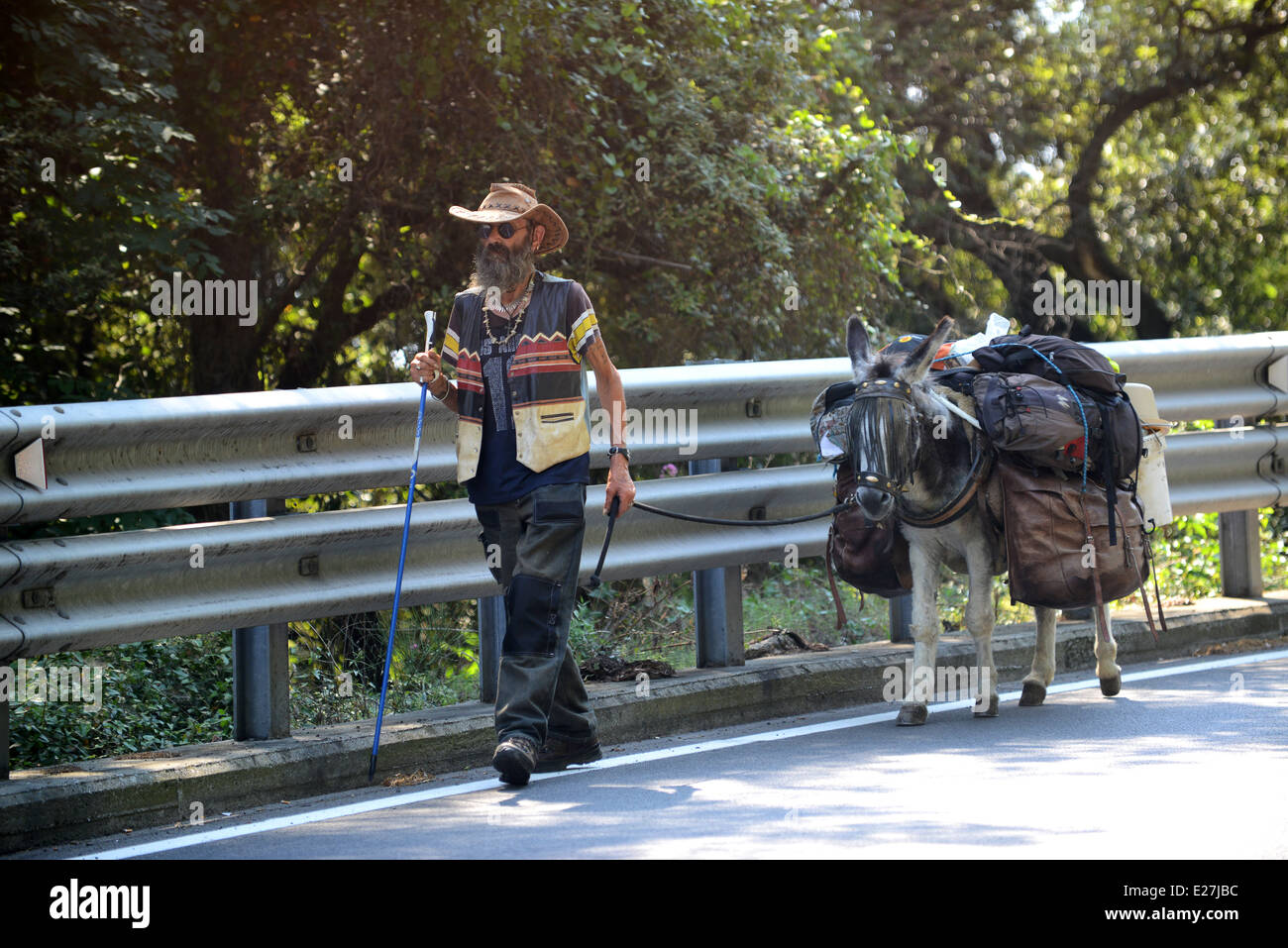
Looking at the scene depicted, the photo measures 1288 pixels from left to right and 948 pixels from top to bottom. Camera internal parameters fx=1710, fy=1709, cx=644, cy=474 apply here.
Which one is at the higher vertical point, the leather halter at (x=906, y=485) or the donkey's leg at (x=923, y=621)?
the leather halter at (x=906, y=485)

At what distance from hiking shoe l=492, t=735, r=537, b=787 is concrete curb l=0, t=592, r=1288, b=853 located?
40 cm

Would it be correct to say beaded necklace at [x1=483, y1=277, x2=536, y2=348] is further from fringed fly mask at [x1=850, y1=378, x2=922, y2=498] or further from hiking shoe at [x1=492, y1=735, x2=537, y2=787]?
hiking shoe at [x1=492, y1=735, x2=537, y2=787]

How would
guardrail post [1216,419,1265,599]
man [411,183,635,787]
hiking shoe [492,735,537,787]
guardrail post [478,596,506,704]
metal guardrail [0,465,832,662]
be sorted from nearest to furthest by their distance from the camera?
metal guardrail [0,465,832,662] < hiking shoe [492,735,537,787] < man [411,183,635,787] < guardrail post [478,596,506,704] < guardrail post [1216,419,1265,599]

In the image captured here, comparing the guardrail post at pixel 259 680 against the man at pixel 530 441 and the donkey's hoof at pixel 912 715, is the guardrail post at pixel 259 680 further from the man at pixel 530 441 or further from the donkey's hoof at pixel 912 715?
the donkey's hoof at pixel 912 715

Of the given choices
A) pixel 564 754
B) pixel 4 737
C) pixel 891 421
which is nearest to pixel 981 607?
pixel 891 421

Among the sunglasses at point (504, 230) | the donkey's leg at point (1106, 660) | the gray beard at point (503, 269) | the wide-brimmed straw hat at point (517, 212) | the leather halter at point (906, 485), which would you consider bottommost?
the donkey's leg at point (1106, 660)

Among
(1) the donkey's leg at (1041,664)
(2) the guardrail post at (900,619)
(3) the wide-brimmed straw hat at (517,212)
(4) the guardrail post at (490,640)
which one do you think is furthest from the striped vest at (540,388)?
(2) the guardrail post at (900,619)

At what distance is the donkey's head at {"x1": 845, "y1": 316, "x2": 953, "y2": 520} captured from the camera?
652 cm

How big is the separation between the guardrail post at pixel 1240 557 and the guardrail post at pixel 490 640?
190 inches

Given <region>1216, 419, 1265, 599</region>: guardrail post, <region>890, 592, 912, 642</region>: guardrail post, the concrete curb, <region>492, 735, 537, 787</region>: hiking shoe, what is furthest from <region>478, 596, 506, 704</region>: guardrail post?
<region>1216, 419, 1265, 599</region>: guardrail post

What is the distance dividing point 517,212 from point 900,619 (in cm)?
305

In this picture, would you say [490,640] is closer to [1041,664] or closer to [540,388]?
[540,388]

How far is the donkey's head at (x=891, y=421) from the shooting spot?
21.4 feet
